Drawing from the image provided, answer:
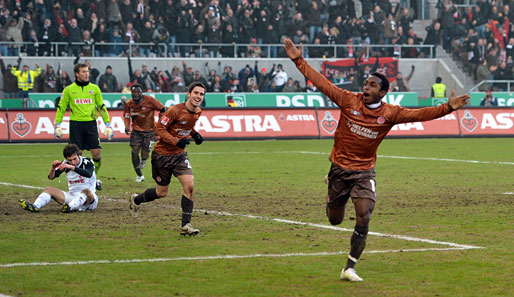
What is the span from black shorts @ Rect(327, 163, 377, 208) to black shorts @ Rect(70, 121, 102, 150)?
8749mm

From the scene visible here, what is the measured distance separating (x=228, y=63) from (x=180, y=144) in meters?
29.9

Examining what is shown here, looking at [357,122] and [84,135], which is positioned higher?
[357,122]

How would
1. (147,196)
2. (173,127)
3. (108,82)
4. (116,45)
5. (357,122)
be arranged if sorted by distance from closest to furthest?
1. (357,122)
2. (173,127)
3. (147,196)
4. (108,82)
5. (116,45)

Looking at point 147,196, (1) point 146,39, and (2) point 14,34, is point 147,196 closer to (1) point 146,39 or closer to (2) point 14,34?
(2) point 14,34

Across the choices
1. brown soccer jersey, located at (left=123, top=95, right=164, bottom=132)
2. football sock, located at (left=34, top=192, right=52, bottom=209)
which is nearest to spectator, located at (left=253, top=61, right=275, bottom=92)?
brown soccer jersey, located at (left=123, top=95, right=164, bottom=132)

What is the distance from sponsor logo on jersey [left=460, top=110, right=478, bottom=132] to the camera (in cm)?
3416

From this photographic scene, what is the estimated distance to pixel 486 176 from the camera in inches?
781

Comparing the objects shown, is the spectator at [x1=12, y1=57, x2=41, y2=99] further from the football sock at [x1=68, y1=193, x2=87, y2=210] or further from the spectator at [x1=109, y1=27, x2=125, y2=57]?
the football sock at [x1=68, y1=193, x2=87, y2=210]

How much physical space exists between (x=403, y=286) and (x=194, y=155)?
18422 mm

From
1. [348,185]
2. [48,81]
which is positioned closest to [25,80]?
[48,81]

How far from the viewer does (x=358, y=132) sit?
923cm

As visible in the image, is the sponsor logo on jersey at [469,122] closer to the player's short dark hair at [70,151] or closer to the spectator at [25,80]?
the spectator at [25,80]

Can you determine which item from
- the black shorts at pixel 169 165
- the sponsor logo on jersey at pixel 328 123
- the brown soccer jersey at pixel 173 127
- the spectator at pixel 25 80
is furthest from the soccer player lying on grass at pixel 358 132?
the spectator at pixel 25 80

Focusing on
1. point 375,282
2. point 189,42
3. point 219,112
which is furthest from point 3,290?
point 189,42
